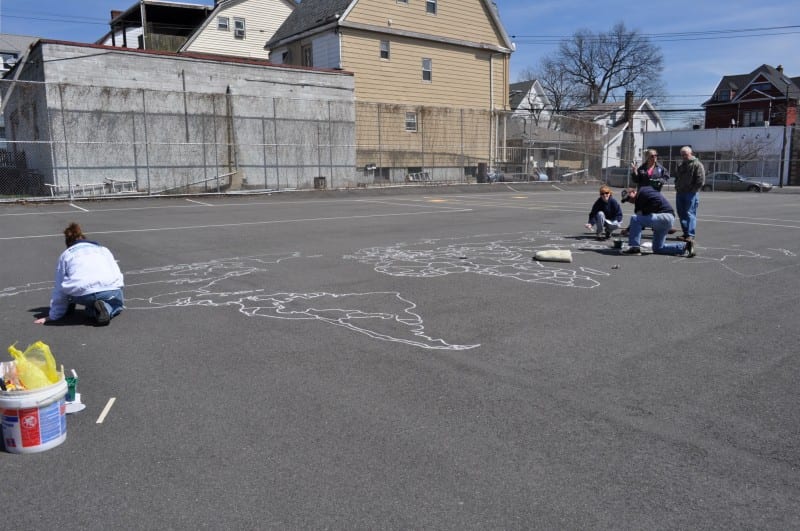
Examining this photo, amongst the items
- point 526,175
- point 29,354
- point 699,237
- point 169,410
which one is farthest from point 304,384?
point 526,175

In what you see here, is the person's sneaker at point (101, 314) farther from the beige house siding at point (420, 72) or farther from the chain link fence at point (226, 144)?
the beige house siding at point (420, 72)

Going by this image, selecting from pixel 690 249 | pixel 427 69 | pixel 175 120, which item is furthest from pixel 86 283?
pixel 427 69

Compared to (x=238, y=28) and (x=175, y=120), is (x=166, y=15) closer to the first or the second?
(x=238, y=28)

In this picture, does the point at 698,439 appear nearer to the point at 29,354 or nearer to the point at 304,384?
the point at 304,384

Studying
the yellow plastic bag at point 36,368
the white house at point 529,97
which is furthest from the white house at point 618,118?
the yellow plastic bag at point 36,368

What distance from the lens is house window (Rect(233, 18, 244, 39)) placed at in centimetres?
4109

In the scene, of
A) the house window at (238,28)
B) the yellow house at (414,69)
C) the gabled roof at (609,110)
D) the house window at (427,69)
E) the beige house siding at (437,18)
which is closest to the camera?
the yellow house at (414,69)

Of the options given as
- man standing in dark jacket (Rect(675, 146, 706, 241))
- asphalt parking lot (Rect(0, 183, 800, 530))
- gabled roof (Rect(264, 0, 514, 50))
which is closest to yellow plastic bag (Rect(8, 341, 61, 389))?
asphalt parking lot (Rect(0, 183, 800, 530))

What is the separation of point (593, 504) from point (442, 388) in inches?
68.3

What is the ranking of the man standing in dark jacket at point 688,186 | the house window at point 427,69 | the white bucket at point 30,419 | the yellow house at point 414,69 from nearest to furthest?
the white bucket at point 30,419, the man standing in dark jacket at point 688,186, the yellow house at point 414,69, the house window at point 427,69

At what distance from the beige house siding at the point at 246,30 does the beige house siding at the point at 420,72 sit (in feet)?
33.4

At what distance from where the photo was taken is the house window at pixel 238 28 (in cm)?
4109

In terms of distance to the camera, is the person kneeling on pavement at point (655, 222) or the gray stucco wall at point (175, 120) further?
the gray stucco wall at point (175, 120)

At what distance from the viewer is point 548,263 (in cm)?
1043
